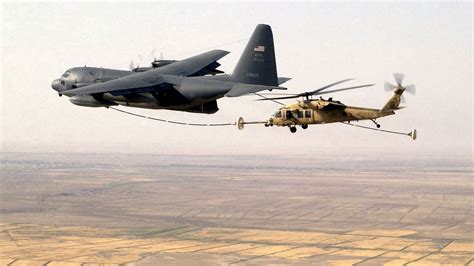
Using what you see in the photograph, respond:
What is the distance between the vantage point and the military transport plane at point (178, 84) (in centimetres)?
5534

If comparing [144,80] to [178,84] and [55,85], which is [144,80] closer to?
[178,84]

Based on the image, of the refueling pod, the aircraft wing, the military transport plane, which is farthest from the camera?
the refueling pod

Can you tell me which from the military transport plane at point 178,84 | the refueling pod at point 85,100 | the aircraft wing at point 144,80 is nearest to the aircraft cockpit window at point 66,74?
the military transport plane at point 178,84

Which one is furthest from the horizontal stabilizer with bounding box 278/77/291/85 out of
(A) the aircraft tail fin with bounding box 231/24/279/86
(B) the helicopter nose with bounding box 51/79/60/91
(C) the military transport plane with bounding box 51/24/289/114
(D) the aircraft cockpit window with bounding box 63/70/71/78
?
(B) the helicopter nose with bounding box 51/79/60/91

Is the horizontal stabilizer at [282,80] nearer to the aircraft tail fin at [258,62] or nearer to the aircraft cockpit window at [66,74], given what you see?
the aircraft tail fin at [258,62]

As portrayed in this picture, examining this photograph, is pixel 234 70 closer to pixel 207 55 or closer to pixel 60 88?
pixel 207 55

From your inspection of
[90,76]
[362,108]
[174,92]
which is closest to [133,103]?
[174,92]

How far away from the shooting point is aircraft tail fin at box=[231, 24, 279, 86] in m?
59.3

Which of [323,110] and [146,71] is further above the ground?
[146,71]

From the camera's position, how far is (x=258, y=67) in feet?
194

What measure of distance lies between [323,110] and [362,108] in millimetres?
3824

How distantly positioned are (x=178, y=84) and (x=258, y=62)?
7084 millimetres

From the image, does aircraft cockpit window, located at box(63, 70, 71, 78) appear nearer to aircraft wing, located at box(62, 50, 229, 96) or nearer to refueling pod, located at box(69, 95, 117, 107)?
aircraft wing, located at box(62, 50, 229, 96)

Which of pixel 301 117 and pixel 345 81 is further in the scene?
pixel 301 117
